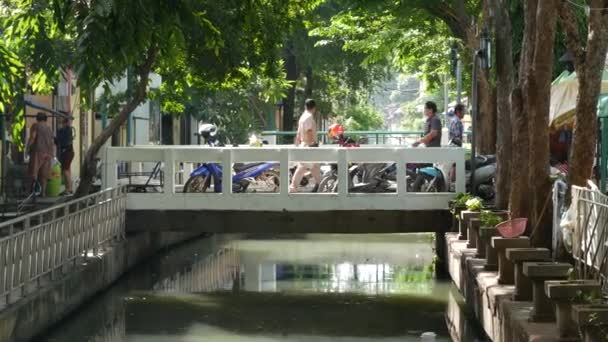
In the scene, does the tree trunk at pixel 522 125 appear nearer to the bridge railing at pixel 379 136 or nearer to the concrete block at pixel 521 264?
the concrete block at pixel 521 264

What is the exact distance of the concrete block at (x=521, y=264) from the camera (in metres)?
11.5

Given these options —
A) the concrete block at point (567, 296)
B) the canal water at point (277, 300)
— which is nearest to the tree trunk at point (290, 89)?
the canal water at point (277, 300)

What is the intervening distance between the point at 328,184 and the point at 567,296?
40.9 ft

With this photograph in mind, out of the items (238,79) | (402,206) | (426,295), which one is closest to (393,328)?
(426,295)

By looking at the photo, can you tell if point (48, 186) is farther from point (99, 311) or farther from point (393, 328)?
point (393, 328)

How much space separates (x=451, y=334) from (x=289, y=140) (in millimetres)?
25879

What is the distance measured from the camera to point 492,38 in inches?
789

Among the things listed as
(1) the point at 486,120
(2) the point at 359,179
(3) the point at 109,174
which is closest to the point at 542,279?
(3) the point at 109,174

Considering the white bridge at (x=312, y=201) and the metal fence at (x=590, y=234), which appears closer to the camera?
the metal fence at (x=590, y=234)

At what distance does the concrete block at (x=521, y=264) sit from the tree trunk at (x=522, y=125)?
3309mm

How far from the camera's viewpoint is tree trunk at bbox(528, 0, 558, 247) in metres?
14.1

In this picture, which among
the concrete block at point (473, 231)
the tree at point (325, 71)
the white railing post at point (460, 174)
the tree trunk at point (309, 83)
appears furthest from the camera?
the tree trunk at point (309, 83)

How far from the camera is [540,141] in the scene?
14383mm

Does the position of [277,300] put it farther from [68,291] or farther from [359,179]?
[359,179]
